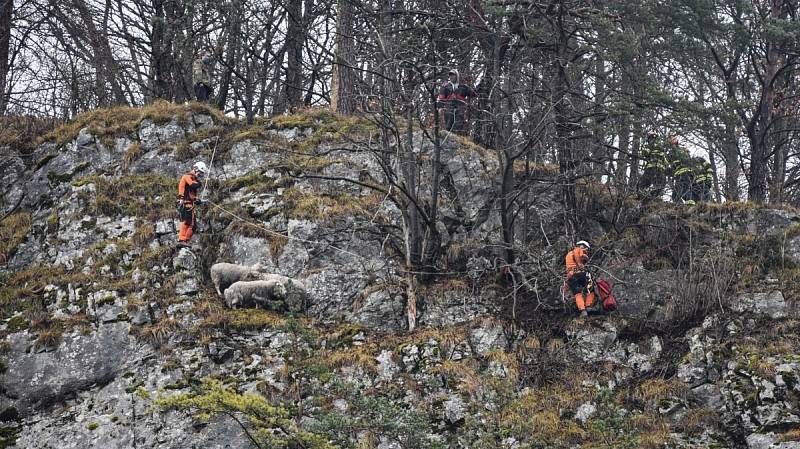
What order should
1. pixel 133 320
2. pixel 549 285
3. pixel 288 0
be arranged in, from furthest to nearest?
pixel 288 0 < pixel 549 285 < pixel 133 320

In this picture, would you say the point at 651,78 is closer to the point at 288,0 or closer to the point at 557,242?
the point at 557,242

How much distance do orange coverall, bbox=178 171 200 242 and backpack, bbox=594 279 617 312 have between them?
20.1 ft

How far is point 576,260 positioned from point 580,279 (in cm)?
28

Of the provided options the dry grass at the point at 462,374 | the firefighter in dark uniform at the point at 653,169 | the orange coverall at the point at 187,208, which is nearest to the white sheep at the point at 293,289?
the orange coverall at the point at 187,208

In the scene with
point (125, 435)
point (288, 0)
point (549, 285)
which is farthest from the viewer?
point (288, 0)

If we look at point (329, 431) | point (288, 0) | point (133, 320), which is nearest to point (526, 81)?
point (288, 0)

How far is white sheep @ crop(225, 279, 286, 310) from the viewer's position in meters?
12.8

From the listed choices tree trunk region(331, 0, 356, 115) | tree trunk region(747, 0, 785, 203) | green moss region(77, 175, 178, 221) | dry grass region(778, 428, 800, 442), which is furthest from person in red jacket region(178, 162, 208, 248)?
tree trunk region(747, 0, 785, 203)

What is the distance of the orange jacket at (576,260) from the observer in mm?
13062

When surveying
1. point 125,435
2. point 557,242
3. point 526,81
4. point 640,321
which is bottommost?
point 125,435

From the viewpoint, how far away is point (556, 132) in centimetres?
1571

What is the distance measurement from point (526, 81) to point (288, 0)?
5605 millimetres

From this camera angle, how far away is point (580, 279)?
13156mm

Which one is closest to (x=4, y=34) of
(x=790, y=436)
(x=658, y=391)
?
(x=658, y=391)
